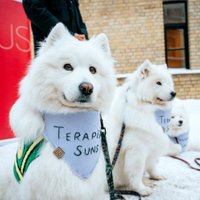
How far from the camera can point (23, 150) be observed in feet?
6.03

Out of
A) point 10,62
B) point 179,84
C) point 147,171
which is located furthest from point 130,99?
point 179,84

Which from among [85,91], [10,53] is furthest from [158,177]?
[10,53]

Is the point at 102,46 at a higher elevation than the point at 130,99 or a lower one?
higher

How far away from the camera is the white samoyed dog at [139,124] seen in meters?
2.85

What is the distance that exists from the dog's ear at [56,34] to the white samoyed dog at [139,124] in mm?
1256

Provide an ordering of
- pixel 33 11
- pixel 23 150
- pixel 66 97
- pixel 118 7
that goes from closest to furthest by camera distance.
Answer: pixel 66 97, pixel 23 150, pixel 33 11, pixel 118 7

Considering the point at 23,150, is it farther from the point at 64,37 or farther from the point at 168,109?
the point at 168,109

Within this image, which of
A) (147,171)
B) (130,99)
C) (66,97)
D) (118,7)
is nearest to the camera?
(66,97)

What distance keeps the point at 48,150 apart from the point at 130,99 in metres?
1.43

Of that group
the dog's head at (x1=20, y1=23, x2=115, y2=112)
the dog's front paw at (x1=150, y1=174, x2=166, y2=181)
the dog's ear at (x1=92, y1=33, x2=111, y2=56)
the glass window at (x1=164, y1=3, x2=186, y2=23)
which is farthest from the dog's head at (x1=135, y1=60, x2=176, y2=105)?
the glass window at (x1=164, y1=3, x2=186, y2=23)

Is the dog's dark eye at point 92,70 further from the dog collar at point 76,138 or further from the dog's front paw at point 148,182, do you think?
the dog's front paw at point 148,182

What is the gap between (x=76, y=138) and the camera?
1.84 meters

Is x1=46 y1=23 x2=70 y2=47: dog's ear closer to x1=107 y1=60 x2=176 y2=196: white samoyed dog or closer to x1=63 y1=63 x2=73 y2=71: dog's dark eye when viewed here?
x1=63 y1=63 x2=73 y2=71: dog's dark eye

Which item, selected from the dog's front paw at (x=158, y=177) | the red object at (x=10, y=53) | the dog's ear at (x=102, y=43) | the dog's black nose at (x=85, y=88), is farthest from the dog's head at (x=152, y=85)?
the red object at (x=10, y=53)
